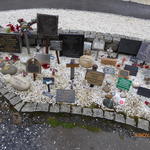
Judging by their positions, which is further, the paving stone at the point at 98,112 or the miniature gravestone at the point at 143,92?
the miniature gravestone at the point at 143,92

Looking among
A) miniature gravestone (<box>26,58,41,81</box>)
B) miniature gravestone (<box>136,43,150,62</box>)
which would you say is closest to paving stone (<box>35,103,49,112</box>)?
miniature gravestone (<box>26,58,41,81</box>)

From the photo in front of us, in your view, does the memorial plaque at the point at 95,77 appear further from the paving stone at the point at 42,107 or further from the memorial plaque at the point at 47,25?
the memorial plaque at the point at 47,25

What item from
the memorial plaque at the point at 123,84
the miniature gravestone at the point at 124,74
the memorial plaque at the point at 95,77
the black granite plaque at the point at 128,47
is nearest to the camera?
the memorial plaque at the point at 95,77

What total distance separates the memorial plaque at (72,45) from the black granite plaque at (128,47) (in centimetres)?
164

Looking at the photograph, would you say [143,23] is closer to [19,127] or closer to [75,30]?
[75,30]

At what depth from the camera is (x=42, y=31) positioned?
825 cm

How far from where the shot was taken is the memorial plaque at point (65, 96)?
23.1 ft

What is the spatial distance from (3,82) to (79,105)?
2826 mm

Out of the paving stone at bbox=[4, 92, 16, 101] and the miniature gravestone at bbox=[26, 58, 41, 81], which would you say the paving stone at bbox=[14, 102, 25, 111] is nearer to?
the paving stone at bbox=[4, 92, 16, 101]

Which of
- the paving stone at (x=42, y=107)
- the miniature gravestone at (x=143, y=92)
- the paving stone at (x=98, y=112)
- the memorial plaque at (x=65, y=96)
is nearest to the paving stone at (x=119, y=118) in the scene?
the paving stone at (x=98, y=112)

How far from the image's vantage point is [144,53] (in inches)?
339

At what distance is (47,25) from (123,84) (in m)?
3.57

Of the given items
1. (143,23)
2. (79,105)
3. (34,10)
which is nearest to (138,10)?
(143,23)

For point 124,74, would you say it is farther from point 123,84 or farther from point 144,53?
point 144,53
